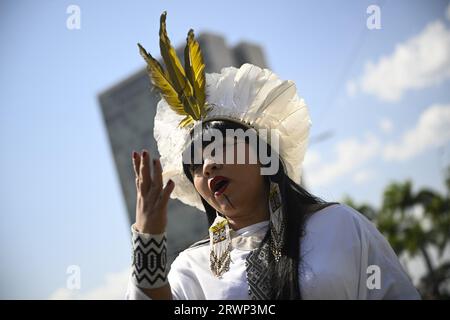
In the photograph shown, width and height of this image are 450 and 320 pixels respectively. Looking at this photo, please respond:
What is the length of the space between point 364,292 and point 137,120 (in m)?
32.4

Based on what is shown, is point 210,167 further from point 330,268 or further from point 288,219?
point 330,268

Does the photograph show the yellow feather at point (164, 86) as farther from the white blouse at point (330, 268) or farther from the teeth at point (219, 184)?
the white blouse at point (330, 268)

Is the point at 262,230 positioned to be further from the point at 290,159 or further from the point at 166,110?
the point at 166,110

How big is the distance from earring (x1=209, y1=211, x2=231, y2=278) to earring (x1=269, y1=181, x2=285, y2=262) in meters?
0.24

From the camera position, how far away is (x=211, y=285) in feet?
8.08

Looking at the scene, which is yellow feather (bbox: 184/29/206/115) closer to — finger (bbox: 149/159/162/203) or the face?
the face

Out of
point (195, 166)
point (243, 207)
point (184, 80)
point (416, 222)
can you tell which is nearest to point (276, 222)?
point (243, 207)

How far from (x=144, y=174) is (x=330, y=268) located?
85 centimetres

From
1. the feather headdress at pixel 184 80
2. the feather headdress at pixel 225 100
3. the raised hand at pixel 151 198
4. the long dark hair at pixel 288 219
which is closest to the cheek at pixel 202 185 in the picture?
the long dark hair at pixel 288 219

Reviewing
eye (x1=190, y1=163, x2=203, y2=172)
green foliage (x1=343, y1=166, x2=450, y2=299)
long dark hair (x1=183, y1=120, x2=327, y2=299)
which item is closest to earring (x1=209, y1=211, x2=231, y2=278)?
long dark hair (x1=183, y1=120, x2=327, y2=299)

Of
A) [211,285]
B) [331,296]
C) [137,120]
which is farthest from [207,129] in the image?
[137,120]

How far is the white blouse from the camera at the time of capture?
2.20 meters

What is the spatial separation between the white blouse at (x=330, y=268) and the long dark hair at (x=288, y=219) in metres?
0.03

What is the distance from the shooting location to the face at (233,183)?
8.21 ft
